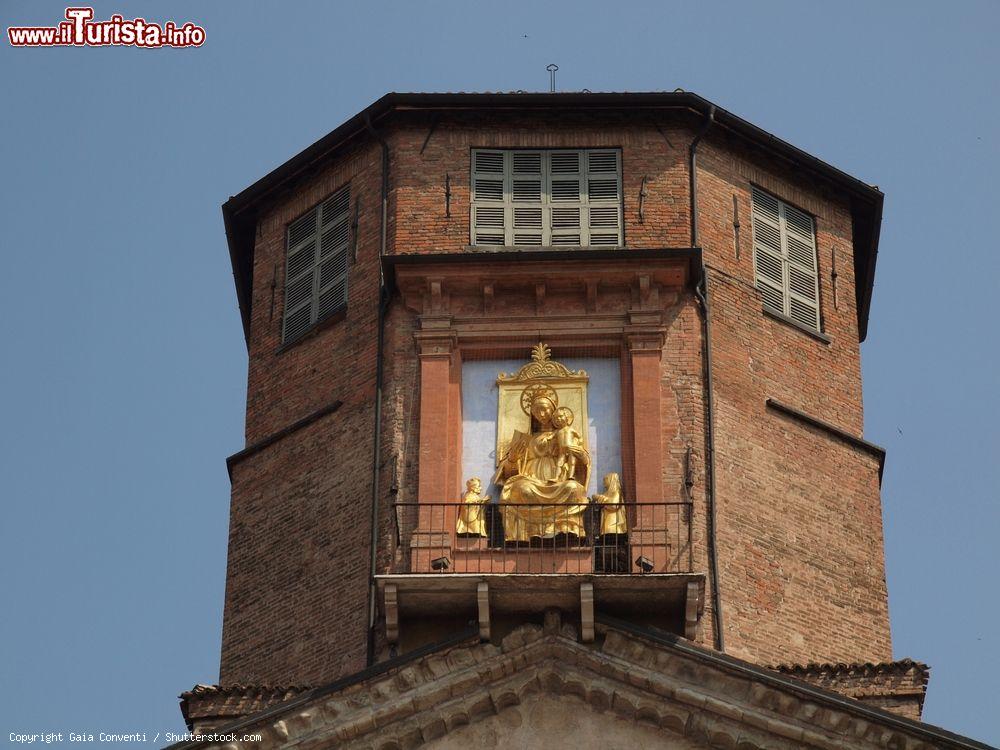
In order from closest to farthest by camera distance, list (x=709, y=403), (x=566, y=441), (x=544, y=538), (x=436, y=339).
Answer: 1. (x=544, y=538)
2. (x=566, y=441)
3. (x=709, y=403)
4. (x=436, y=339)

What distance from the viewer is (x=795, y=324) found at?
36031mm

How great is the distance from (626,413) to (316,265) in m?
5.63

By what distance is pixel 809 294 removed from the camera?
1443 inches

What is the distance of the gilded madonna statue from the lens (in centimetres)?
3222

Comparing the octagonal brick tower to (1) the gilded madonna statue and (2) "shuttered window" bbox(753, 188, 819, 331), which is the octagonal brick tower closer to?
(2) "shuttered window" bbox(753, 188, 819, 331)

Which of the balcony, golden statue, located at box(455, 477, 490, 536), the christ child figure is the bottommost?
the balcony

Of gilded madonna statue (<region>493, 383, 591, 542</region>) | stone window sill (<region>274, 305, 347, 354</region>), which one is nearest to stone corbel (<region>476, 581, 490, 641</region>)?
gilded madonna statue (<region>493, 383, 591, 542</region>)

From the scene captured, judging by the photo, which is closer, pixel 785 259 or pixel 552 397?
pixel 552 397

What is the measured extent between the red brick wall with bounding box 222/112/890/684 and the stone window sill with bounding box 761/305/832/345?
83 mm

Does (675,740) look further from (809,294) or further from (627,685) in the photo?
(809,294)

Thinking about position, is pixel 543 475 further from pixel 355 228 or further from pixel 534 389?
pixel 355 228

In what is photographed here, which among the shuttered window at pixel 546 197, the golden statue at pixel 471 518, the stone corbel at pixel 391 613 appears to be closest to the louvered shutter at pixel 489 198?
the shuttered window at pixel 546 197

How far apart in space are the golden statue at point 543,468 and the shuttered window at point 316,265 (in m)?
3.55

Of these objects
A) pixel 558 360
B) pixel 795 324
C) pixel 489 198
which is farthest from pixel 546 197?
pixel 795 324
